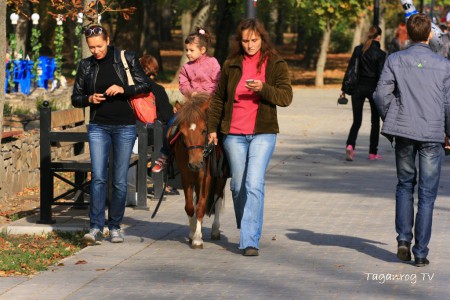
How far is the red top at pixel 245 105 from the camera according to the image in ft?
32.0

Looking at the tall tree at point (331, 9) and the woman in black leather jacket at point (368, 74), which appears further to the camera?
the tall tree at point (331, 9)

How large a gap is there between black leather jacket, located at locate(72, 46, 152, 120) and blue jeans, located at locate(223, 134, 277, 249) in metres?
1.03

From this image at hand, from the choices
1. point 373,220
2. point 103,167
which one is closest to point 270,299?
point 103,167

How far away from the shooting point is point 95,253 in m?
9.91

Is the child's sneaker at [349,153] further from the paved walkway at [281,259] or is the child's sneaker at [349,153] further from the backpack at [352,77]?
the paved walkway at [281,259]

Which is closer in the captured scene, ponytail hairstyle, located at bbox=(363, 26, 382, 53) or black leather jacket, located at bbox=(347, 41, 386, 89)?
A: black leather jacket, located at bbox=(347, 41, 386, 89)

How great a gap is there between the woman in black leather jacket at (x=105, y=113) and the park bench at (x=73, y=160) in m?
1.03

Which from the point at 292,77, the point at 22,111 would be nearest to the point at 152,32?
the point at 292,77

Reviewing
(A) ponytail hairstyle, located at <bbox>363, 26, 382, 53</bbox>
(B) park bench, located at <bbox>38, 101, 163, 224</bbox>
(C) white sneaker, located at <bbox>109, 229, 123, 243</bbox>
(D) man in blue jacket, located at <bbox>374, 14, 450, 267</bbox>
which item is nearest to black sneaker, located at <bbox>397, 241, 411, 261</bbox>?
(D) man in blue jacket, located at <bbox>374, 14, 450, 267</bbox>

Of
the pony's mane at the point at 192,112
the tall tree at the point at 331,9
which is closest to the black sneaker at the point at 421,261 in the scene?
the pony's mane at the point at 192,112

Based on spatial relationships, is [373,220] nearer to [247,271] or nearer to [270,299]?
[247,271]

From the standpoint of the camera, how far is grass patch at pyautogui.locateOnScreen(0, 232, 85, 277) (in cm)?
920

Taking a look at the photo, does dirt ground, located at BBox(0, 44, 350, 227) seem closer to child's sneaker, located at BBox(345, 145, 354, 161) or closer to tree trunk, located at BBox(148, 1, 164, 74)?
child's sneaker, located at BBox(345, 145, 354, 161)

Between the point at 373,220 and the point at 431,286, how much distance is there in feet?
11.7
